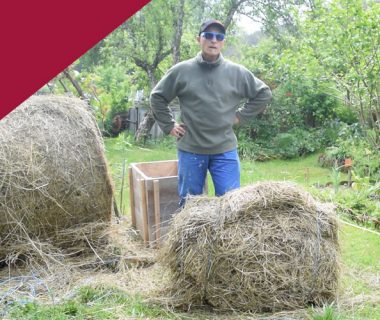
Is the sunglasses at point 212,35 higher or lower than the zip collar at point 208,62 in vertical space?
higher

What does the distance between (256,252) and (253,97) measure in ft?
5.65

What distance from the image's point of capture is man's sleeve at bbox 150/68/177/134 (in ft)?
15.8

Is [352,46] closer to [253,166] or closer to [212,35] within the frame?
[253,166]

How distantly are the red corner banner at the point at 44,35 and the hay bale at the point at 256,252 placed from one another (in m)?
2.90

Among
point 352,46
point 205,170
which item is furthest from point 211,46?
point 352,46

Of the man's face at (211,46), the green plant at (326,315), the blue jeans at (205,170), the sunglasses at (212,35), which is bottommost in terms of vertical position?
the green plant at (326,315)

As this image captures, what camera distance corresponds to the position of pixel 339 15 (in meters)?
8.20

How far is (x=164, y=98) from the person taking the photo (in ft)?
16.1

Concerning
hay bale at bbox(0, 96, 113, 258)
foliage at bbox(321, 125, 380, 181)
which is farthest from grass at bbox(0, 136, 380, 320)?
foliage at bbox(321, 125, 380, 181)

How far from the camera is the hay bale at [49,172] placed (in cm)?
481

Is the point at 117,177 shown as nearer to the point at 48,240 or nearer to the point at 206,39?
the point at 48,240

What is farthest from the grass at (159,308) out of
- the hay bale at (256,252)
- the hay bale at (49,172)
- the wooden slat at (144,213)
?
the wooden slat at (144,213)

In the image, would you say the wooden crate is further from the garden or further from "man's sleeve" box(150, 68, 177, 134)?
"man's sleeve" box(150, 68, 177, 134)

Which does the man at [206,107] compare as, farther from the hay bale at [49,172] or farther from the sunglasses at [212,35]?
the hay bale at [49,172]
